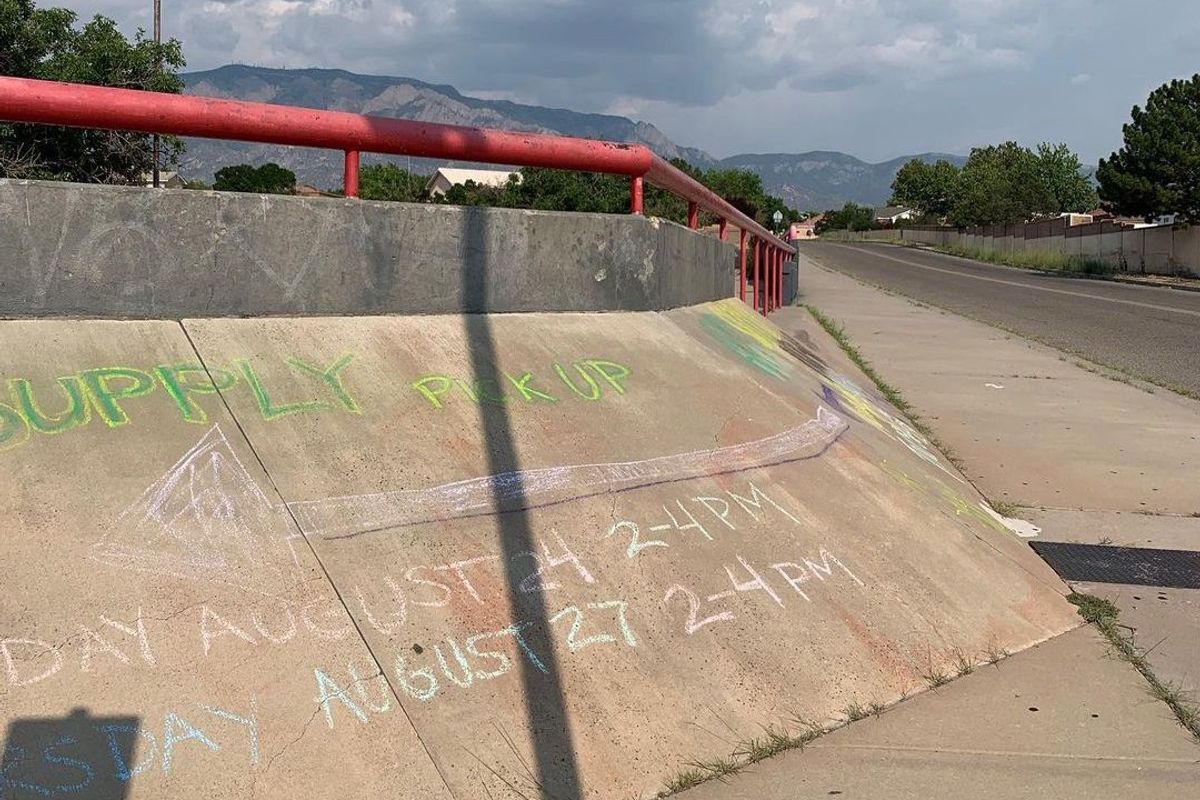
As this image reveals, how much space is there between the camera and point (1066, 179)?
103 m

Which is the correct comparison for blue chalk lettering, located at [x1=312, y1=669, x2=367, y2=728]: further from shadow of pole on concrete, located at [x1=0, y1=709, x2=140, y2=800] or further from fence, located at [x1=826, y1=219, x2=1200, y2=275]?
fence, located at [x1=826, y1=219, x2=1200, y2=275]

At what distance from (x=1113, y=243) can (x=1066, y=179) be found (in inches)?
2531

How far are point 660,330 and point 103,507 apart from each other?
3053mm

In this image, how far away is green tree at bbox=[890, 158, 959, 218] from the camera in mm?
112562

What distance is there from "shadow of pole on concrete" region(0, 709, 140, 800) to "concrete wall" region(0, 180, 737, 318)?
72.9 inches

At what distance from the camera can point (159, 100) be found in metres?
4.08

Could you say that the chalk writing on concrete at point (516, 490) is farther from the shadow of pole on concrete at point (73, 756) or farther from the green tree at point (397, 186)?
the green tree at point (397, 186)

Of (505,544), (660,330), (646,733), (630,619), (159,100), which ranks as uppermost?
(159,100)

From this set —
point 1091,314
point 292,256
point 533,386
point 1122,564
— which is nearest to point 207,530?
point 292,256

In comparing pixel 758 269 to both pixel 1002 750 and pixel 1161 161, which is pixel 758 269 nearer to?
pixel 1002 750

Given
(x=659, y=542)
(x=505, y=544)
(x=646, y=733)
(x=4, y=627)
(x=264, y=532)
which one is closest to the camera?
(x=4, y=627)

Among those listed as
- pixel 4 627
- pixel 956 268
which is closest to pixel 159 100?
pixel 4 627

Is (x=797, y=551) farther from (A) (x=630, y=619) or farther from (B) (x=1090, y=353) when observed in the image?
(B) (x=1090, y=353)

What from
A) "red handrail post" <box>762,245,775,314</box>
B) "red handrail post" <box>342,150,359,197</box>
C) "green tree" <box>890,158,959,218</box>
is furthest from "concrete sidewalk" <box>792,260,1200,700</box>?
"green tree" <box>890,158,959,218</box>
